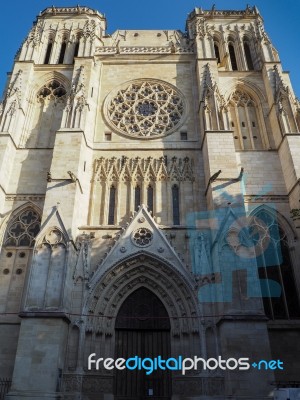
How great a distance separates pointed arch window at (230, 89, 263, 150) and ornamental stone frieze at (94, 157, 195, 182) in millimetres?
2821

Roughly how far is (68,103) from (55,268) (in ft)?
25.2

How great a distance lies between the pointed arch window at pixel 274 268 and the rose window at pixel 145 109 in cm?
599

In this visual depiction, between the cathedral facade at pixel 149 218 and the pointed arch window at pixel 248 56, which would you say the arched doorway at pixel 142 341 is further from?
the pointed arch window at pixel 248 56

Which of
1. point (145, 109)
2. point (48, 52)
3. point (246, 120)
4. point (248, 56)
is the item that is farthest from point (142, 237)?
point (48, 52)

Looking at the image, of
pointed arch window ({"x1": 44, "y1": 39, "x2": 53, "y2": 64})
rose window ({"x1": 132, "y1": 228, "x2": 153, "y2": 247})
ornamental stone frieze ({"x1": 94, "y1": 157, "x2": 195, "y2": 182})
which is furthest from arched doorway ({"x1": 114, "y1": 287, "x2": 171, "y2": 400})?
pointed arch window ({"x1": 44, "y1": 39, "x2": 53, "y2": 64})

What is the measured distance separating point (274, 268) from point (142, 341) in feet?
17.2

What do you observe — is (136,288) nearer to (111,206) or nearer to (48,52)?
(111,206)

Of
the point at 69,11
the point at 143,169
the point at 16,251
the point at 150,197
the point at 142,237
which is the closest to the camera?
the point at 142,237

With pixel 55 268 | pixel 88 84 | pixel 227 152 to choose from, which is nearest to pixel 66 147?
pixel 88 84

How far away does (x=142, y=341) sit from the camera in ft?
37.7

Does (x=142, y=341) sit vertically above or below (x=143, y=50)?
below

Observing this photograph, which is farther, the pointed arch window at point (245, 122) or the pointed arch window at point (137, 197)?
the pointed arch window at point (245, 122)

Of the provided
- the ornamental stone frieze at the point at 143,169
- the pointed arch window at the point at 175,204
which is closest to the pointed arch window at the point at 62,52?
the ornamental stone frieze at the point at 143,169

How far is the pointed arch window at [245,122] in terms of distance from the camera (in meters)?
15.7
